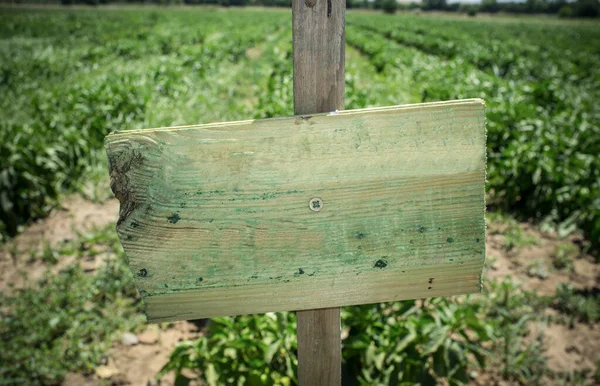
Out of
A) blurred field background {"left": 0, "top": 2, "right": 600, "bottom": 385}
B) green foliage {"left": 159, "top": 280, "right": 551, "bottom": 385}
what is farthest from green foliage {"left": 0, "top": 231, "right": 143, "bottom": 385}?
green foliage {"left": 159, "top": 280, "right": 551, "bottom": 385}

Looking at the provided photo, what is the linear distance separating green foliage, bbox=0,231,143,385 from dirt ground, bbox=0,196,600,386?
120 millimetres

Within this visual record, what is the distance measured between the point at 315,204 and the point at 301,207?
1.2 inches

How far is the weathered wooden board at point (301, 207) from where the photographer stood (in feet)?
2.60

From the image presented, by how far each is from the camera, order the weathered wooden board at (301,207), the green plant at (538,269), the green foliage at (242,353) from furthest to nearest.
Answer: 1. the green plant at (538,269)
2. the green foliage at (242,353)
3. the weathered wooden board at (301,207)

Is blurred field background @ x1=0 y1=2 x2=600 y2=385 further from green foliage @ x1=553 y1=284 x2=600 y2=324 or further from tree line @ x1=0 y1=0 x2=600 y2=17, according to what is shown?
tree line @ x1=0 y1=0 x2=600 y2=17

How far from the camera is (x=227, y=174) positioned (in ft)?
2.63

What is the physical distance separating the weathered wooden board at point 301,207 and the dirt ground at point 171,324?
1.82 meters

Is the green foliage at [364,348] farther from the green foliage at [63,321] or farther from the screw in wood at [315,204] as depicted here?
the screw in wood at [315,204]

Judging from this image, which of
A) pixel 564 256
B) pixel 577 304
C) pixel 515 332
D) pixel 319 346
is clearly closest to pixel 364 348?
pixel 319 346

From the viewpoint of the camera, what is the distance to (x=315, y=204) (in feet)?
2.72

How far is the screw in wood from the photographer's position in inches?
32.5

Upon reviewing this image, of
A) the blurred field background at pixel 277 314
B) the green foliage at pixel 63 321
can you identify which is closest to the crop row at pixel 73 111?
the blurred field background at pixel 277 314

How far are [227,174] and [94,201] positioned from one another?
420cm

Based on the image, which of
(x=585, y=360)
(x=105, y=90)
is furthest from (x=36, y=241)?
(x=585, y=360)
